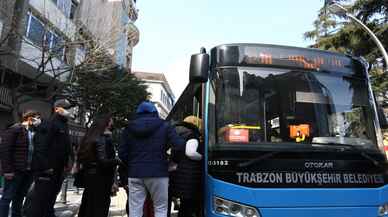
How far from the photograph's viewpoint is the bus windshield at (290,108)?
447 centimetres

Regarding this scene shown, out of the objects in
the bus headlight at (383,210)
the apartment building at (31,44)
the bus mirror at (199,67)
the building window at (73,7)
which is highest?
the building window at (73,7)

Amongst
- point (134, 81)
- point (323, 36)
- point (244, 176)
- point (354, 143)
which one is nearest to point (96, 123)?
point (244, 176)

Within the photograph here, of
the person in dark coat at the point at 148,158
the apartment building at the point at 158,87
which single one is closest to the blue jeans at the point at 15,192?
the person in dark coat at the point at 148,158

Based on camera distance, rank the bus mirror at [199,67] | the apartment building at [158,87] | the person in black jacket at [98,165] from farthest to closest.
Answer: the apartment building at [158,87] < the person in black jacket at [98,165] < the bus mirror at [199,67]


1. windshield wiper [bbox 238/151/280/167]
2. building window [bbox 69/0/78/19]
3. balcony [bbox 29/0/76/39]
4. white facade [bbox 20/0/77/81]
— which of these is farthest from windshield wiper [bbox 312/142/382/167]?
building window [bbox 69/0/78/19]

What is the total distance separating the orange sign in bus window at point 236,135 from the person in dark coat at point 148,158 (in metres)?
0.57

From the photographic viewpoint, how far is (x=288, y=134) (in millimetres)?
4504

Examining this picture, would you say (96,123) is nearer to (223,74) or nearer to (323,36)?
(223,74)

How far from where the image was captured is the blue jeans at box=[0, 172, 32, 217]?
568 cm

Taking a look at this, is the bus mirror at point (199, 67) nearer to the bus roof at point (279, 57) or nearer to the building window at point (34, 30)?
the bus roof at point (279, 57)

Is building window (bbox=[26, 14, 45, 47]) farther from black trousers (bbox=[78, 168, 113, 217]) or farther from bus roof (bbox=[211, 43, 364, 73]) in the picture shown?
bus roof (bbox=[211, 43, 364, 73])

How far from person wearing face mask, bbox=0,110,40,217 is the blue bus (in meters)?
2.93

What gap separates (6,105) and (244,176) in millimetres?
16386

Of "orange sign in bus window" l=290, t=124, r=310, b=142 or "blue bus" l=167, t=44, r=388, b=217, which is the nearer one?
"blue bus" l=167, t=44, r=388, b=217
